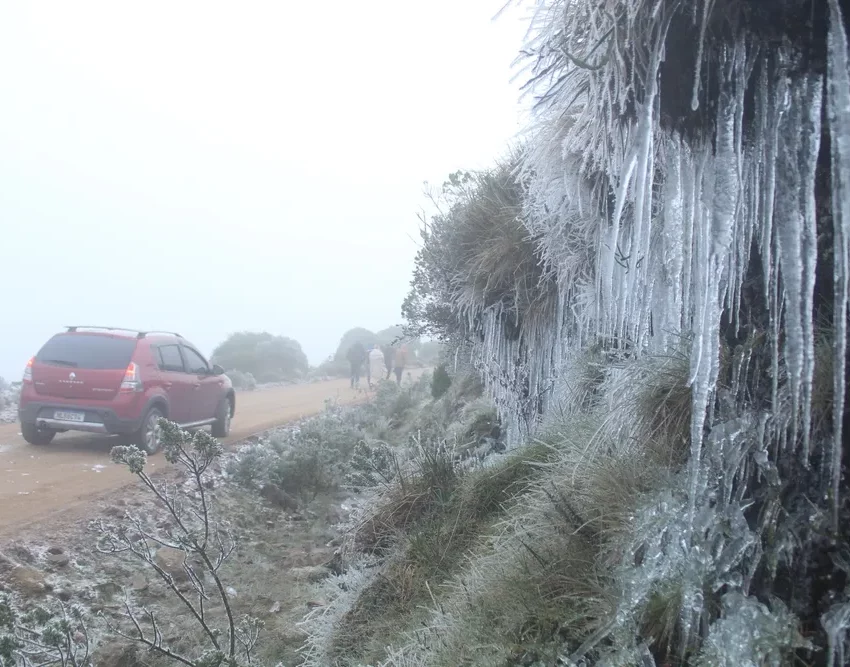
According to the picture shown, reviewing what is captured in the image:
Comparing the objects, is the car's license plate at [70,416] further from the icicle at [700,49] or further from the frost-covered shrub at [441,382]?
the icicle at [700,49]

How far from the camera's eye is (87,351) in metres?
9.30

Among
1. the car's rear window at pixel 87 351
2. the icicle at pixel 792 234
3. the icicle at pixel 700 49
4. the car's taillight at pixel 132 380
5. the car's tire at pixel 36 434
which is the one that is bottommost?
the car's tire at pixel 36 434

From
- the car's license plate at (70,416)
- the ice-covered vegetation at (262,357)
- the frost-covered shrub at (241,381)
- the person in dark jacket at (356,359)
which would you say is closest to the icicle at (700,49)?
the car's license plate at (70,416)

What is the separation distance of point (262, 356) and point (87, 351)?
26.6 m

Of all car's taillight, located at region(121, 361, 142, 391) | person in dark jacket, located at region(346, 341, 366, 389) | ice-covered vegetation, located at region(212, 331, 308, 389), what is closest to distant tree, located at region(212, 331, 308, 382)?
ice-covered vegetation, located at region(212, 331, 308, 389)

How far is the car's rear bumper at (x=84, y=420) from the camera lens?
8898mm

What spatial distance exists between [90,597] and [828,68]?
5660 millimetres

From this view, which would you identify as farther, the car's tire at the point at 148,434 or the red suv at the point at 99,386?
the car's tire at the point at 148,434

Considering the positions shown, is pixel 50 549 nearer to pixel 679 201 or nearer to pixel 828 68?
pixel 679 201

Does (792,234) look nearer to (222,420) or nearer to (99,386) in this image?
(99,386)

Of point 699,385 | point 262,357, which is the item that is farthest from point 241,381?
point 699,385

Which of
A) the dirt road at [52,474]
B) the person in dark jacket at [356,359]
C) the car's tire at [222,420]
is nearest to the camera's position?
the dirt road at [52,474]

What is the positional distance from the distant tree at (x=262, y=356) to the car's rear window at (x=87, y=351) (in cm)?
2337

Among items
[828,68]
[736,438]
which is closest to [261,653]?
[736,438]
